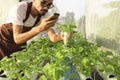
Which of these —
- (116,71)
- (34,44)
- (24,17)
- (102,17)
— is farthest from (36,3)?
(116,71)

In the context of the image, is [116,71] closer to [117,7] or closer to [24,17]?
[117,7]

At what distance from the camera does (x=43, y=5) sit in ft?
5.45

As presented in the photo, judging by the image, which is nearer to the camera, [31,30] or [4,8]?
[31,30]

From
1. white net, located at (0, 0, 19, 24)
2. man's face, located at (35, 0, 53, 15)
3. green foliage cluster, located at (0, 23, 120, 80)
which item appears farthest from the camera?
white net, located at (0, 0, 19, 24)

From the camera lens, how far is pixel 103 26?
70.5 inches

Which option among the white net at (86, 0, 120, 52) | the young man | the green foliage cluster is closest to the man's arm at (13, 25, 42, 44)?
the young man

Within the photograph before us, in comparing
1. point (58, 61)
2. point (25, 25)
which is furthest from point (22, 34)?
point (58, 61)

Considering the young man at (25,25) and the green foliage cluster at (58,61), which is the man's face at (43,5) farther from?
the green foliage cluster at (58,61)

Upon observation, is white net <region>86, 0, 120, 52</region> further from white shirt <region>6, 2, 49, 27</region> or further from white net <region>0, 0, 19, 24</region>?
white net <region>0, 0, 19, 24</region>

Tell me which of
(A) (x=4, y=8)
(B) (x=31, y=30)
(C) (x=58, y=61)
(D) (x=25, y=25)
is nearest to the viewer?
(C) (x=58, y=61)

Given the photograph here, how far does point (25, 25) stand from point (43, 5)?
179mm

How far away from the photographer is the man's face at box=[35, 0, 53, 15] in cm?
164

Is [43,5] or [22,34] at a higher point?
[43,5]

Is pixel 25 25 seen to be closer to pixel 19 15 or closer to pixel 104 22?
pixel 19 15
